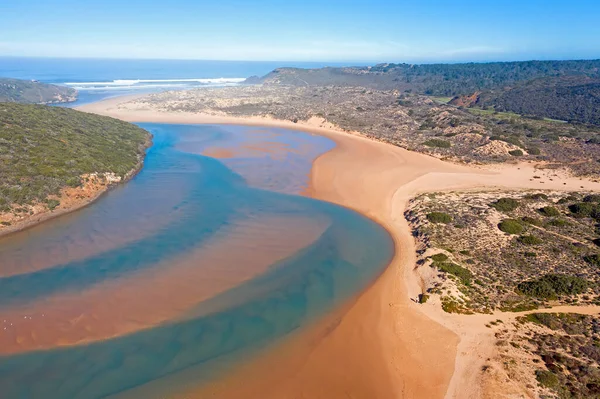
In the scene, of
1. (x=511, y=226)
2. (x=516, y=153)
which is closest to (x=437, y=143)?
(x=516, y=153)

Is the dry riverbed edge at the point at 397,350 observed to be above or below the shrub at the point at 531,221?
below

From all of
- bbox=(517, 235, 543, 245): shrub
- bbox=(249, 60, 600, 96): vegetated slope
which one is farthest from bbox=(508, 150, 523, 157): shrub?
bbox=(249, 60, 600, 96): vegetated slope

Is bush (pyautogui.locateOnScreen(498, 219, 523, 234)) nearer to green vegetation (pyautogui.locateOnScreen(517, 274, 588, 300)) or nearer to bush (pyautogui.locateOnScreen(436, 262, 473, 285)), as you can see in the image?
green vegetation (pyautogui.locateOnScreen(517, 274, 588, 300))

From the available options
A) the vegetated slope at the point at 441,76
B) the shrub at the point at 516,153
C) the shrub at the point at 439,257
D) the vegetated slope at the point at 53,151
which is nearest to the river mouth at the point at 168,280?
the shrub at the point at 439,257

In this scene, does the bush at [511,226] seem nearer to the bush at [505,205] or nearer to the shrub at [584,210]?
the bush at [505,205]

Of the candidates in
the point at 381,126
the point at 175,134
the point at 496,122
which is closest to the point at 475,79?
the point at 496,122

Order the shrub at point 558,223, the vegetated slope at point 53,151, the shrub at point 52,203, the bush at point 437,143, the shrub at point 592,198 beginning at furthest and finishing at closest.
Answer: the bush at point 437,143, the shrub at point 592,198, the vegetated slope at point 53,151, the shrub at point 52,203, the shrub at point 558,223

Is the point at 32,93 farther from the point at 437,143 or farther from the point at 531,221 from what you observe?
the point at 531,221
